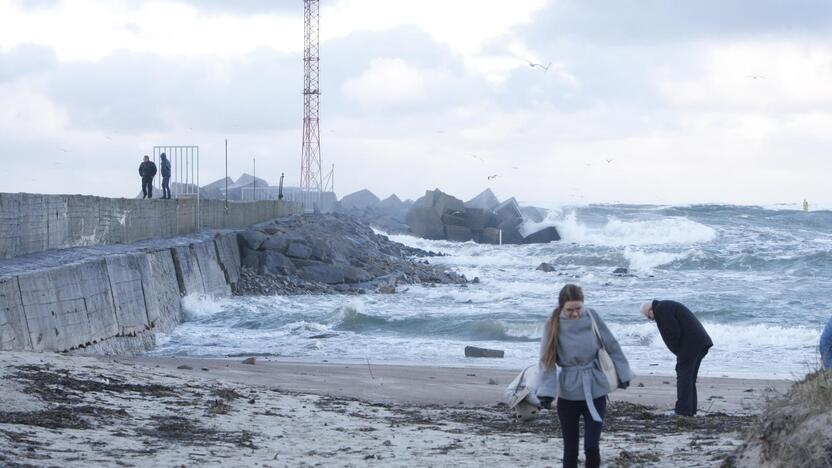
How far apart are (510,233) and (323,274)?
3122 centimetres

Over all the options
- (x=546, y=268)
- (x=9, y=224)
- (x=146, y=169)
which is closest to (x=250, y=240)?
(x=146, y=169)

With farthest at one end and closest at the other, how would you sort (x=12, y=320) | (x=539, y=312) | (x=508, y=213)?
1. (x=508, y=213)
2. (x=539, y=312)
3. (x=12, y=320)

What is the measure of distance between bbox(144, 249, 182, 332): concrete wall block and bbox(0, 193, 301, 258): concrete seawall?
107 centimetres

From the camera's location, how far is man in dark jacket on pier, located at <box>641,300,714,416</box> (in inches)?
412

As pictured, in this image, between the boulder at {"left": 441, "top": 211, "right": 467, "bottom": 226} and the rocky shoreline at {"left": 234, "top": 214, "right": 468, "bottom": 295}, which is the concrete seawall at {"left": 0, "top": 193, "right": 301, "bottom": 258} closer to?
the rocky shoreline at {"left": 234, "top": 214, "right": 468, "bottom": 295}

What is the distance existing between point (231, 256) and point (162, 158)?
3.67 metres

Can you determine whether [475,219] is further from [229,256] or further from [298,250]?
[229,256]

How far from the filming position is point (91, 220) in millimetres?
21500

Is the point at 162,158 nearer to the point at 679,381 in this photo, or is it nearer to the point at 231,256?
the point at 231,256

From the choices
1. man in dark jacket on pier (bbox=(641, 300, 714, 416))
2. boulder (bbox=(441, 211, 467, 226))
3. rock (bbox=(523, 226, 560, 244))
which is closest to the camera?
man in dark jacket on pier (bbox=(641, 300, 714, 416))

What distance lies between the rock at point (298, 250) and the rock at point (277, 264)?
1.06ft

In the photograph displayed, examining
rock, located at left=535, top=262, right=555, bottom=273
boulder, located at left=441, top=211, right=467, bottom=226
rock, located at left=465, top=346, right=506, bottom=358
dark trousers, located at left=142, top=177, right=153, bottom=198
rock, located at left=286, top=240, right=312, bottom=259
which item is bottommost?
rock, located at left=465, top=346, right=506, bottom=358

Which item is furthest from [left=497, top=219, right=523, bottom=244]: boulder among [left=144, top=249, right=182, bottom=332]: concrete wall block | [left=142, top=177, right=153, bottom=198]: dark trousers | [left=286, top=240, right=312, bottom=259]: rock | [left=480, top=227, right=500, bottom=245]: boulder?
[left=144, top=249, right=182, bottom=332]: concrete wall block

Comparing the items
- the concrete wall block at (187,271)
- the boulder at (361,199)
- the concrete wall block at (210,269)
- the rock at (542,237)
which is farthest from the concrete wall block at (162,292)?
the boulder at (361,199)
